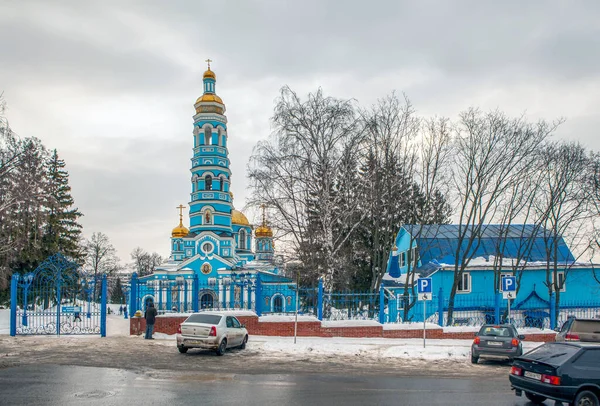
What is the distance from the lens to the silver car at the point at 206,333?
1688cm

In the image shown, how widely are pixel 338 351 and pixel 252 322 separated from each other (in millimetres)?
4917

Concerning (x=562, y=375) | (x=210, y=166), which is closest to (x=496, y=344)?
(x=562, y=375)

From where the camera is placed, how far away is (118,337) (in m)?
21.2

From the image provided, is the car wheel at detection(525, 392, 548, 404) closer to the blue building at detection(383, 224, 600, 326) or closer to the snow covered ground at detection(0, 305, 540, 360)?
the snow covered ground at detection(0, 305, 540, 360)

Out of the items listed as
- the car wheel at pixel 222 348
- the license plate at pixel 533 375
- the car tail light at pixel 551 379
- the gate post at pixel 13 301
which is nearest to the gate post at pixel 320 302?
the car wheel at pixel 222 348

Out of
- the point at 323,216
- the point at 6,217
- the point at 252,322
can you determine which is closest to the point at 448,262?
the point at 323,216

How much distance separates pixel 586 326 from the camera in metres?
16.3

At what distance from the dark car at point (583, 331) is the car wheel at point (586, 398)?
7500 mm

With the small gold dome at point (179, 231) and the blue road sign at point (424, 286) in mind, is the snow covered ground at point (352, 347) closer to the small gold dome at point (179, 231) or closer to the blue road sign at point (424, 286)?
the blue road sign at point (424, 286)

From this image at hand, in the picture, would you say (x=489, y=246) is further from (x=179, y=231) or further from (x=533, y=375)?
(x=179, y=231)

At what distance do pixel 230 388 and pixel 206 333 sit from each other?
235 inches

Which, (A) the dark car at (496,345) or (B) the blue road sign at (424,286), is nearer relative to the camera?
(A) the dark car at (496,345)

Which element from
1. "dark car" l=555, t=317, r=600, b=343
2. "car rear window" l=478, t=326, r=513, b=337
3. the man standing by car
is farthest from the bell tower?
"dark car" l=555, t=317, r=600, b=343

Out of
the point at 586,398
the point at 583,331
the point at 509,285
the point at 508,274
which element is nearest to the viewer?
the point at 586,398
